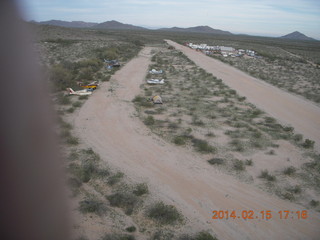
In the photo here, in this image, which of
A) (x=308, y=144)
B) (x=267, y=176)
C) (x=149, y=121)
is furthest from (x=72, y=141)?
(x=308, y=144)

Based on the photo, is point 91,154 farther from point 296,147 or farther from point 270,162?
point 296,147

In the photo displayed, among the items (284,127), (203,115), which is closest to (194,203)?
(203,115)

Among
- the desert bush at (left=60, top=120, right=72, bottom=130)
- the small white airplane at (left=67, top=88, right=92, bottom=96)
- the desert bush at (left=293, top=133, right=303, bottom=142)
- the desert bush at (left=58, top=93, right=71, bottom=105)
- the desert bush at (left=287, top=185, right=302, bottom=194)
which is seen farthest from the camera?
the small white airplane at (left=67, top=88, right=92, bottom=96)

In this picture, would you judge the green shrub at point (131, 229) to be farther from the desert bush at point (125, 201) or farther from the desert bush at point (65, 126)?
the desert bush at point (65, 126)

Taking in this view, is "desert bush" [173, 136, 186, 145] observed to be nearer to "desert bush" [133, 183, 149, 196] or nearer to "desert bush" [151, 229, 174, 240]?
"desert bush" [133, 183, 149, 196]

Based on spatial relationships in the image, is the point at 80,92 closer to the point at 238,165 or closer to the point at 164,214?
the point at 238,165

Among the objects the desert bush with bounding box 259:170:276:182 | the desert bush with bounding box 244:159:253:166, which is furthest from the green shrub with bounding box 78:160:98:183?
the desert bush with bounding box 259:170:276:182

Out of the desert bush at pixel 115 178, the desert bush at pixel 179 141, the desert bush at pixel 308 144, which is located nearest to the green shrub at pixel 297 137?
the desert bush at pixel 308 144
